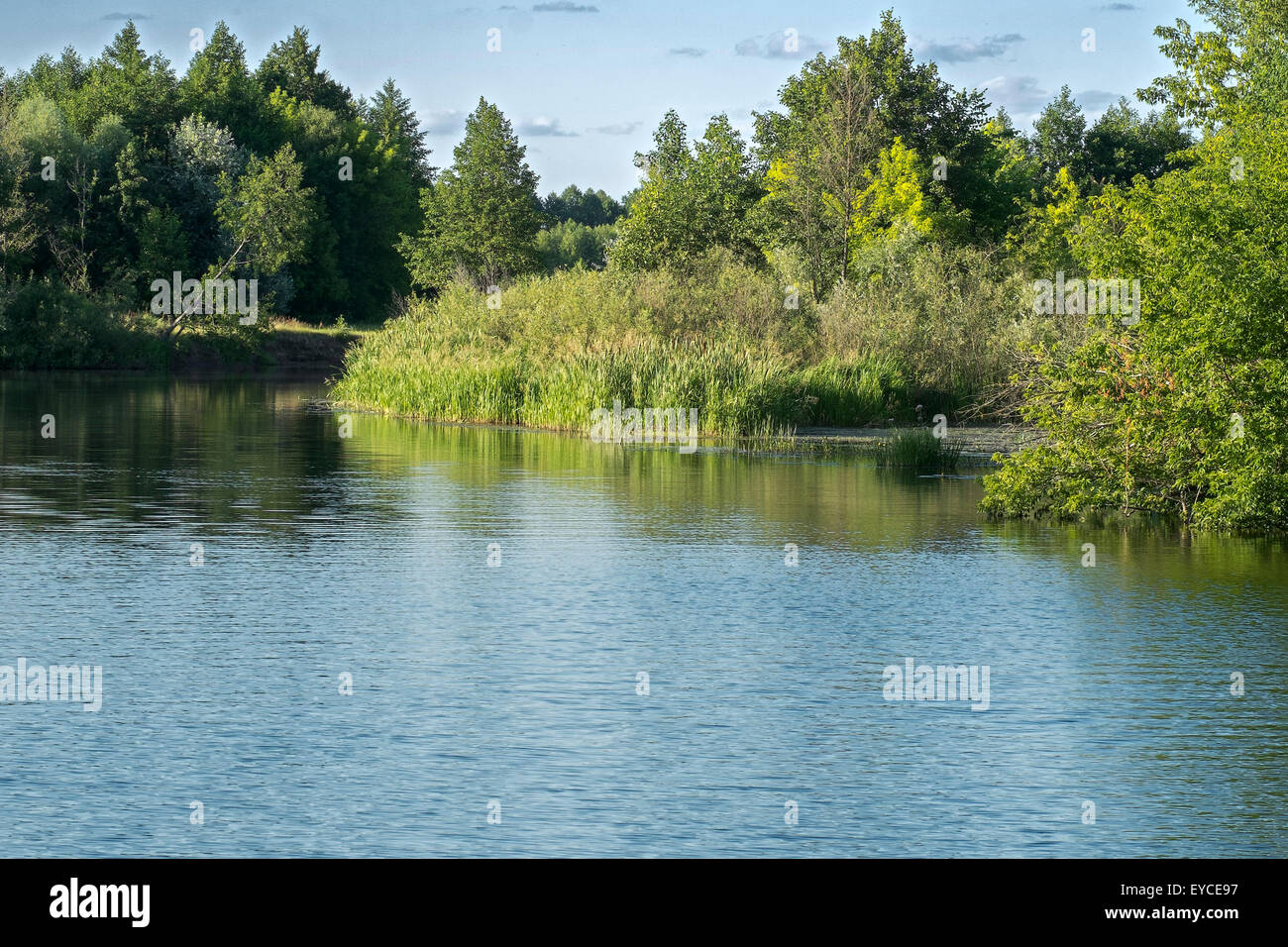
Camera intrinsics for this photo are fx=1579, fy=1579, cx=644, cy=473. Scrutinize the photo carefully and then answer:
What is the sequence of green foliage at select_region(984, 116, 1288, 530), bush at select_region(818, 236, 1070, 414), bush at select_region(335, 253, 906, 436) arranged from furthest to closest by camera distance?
bush at select_region(818, 236, 1070, 414), bush at select_region(335, 253, 906, 436), green foliage at select_region(984, 116, 1288, 530)

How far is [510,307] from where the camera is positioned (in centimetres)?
4603

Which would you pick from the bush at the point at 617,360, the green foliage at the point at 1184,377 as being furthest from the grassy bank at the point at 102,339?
the green foliage at the point at 1184,377

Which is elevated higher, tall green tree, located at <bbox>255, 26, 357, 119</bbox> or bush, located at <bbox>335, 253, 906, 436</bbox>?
tall green tree, located at <bbox>255, 26, 357, 119</bbox>

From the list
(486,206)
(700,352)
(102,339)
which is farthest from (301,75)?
(700,352)

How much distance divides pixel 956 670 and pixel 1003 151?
88.9 metres

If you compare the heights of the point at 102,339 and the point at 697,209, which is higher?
the point at 697,209

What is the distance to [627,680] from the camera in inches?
442

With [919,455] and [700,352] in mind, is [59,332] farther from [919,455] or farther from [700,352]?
[919,455]

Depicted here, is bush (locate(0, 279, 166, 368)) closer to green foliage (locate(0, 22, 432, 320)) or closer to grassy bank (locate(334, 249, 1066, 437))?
green foliage (locate(0, 22, 432, 320))

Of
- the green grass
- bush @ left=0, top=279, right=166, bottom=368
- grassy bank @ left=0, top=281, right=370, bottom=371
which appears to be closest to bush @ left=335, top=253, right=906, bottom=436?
the green grass

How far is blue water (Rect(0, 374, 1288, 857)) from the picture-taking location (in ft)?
26.7

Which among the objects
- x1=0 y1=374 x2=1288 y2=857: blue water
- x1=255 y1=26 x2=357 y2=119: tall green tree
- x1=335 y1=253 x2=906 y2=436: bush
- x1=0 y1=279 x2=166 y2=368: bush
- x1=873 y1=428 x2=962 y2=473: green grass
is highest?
x1=255 y1=26 x2=357 y2=119: tall green tree

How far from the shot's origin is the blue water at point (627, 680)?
8125 mm

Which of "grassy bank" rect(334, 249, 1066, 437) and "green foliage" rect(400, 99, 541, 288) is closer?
"grassy bank" rect(334, 249, 1066, 437)
